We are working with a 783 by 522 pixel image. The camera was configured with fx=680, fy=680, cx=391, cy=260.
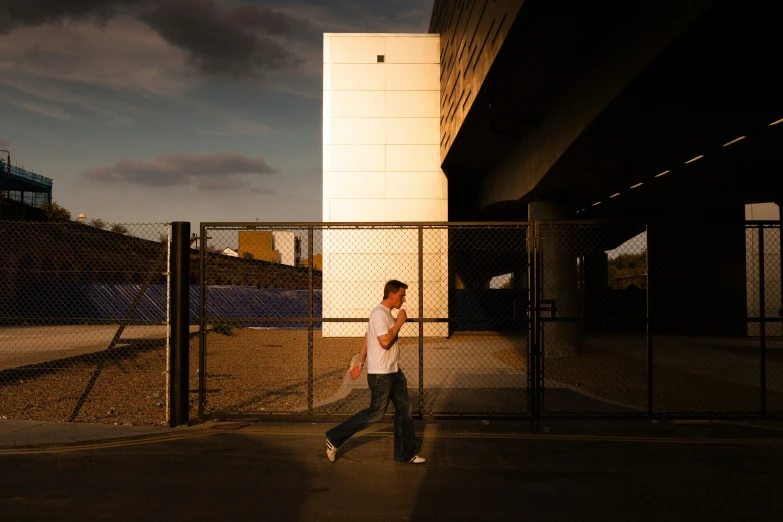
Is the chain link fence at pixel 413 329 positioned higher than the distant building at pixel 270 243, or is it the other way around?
the distant building at pixel 270 243

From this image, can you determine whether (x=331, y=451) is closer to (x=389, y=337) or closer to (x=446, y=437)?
(x=389, y=337)

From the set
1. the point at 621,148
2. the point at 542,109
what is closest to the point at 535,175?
the point at 542,109

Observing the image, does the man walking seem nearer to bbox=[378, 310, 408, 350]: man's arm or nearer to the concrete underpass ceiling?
bbox=[378, 310, 408, 350]: man's arm

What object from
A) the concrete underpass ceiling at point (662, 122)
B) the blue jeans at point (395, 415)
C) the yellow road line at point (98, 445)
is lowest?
the yellow road line at point (98, 445)

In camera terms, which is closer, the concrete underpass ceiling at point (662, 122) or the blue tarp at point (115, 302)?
the concrete underpass ceiling at point (662, 122)

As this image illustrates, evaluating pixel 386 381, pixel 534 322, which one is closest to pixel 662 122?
pixel 534 322

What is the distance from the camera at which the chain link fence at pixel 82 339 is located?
9.62 metres

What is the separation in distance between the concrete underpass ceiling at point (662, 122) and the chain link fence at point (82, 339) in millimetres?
7352

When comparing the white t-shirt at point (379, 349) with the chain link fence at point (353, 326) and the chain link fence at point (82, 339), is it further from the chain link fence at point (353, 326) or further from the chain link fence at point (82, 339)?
the chain link fence at point (82, 339)

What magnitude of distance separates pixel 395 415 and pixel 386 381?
1.33ft

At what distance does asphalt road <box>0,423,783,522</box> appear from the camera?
5.47 meters

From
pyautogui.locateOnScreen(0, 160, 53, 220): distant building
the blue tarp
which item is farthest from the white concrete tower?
pyautogui.locateOnScreen(0, 160, 53, 220): distant building

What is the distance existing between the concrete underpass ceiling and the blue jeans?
5270 millimetres

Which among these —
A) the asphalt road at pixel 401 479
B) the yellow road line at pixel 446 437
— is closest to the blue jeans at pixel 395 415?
the asphalt road at pixel 401 479
